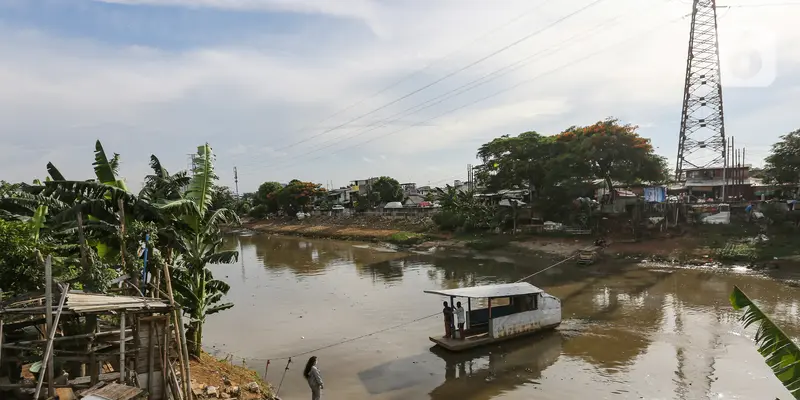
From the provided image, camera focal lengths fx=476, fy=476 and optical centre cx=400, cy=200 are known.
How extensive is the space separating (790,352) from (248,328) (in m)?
18.6

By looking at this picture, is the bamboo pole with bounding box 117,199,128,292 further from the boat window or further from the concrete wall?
the boat window

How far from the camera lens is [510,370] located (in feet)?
48.0

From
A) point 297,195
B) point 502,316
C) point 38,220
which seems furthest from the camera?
point 297,195

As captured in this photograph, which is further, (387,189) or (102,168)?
(387,189)

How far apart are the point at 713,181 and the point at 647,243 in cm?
2646

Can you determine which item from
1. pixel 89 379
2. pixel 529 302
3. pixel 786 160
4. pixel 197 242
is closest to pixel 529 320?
pixel 529 302

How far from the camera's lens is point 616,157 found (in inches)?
1491

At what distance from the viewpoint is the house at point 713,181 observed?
4891 cm

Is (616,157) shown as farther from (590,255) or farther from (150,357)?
(150,357)

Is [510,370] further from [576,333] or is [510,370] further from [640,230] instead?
[640,230]

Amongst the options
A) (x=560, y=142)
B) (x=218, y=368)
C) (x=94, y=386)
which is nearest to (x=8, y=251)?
(x=94, y=386)

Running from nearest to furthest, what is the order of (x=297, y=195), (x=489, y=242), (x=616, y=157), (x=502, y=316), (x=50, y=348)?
(x=50, y=348) → (x=502, y=316) → (x=616, y=157) → (x=489, y=242) → (x=297, y=195)

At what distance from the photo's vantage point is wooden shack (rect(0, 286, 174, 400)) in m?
8.20

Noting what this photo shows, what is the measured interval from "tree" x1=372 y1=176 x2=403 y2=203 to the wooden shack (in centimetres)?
6820
